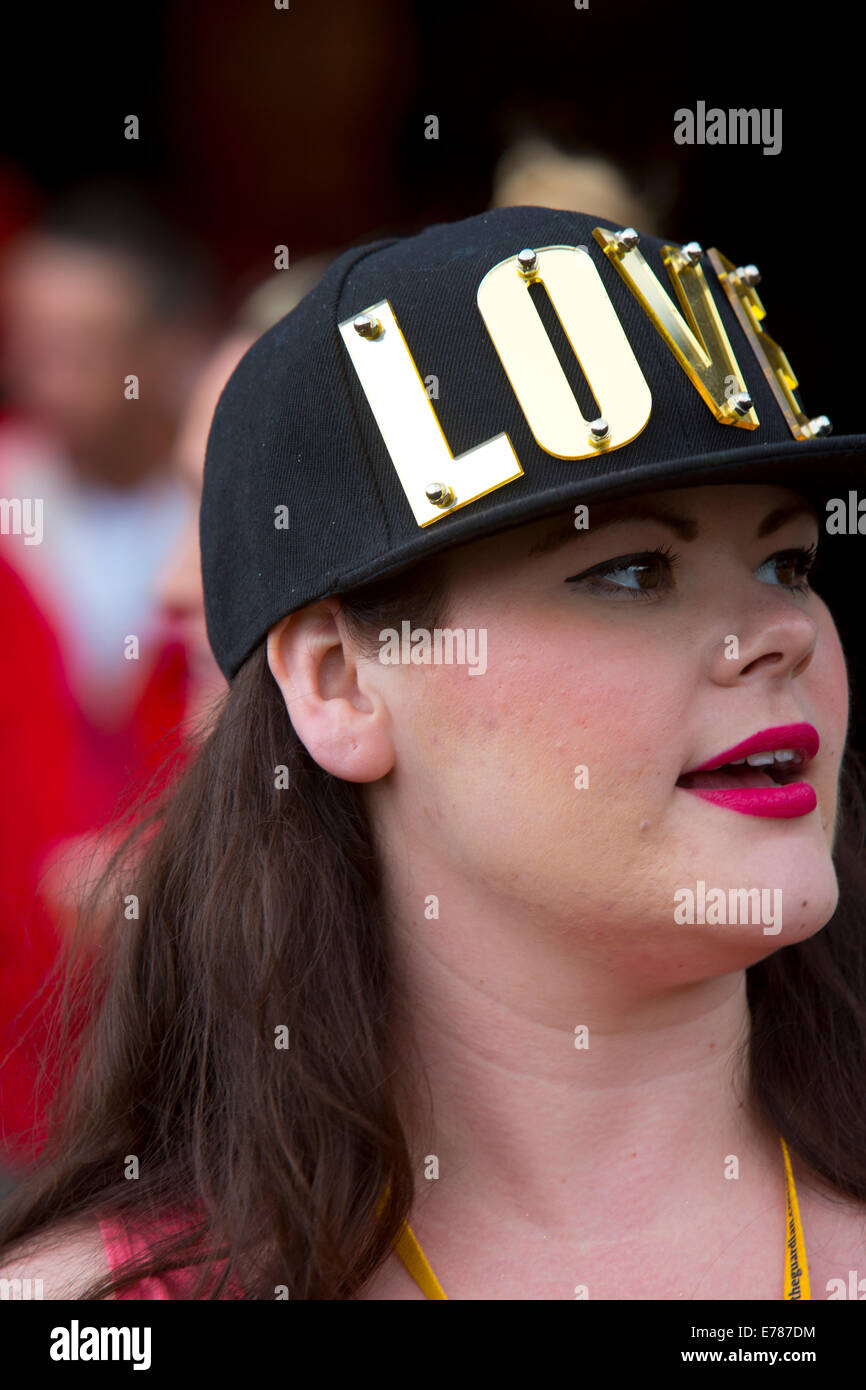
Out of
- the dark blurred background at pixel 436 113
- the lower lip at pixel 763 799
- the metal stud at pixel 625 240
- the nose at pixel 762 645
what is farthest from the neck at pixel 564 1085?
the dark blurred background at pixel 436 113

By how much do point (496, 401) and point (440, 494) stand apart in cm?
14

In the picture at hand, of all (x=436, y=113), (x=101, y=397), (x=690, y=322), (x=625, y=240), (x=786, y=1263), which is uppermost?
(x=436, y=113)

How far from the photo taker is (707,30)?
336 centimetres

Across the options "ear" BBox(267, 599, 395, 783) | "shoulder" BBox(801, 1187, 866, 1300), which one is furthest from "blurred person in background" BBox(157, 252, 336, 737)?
"shoulder" BBox(801, 1187, 866, 1300)

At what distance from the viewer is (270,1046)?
1.84 metres

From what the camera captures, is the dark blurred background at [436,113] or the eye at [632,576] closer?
the eye at [632,576]

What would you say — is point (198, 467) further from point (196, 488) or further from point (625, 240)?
point (625, 240)

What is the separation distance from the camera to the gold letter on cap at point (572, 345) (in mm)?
1636

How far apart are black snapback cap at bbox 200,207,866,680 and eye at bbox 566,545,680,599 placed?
112mm

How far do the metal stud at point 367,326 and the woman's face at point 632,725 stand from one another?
32 centimetres

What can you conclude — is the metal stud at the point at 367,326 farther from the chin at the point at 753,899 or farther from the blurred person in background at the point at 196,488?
the blurred person in background at the point at 196,488

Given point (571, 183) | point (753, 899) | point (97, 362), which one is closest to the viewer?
point (753, 899)

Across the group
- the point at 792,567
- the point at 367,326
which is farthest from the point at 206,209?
the point at 792,567
